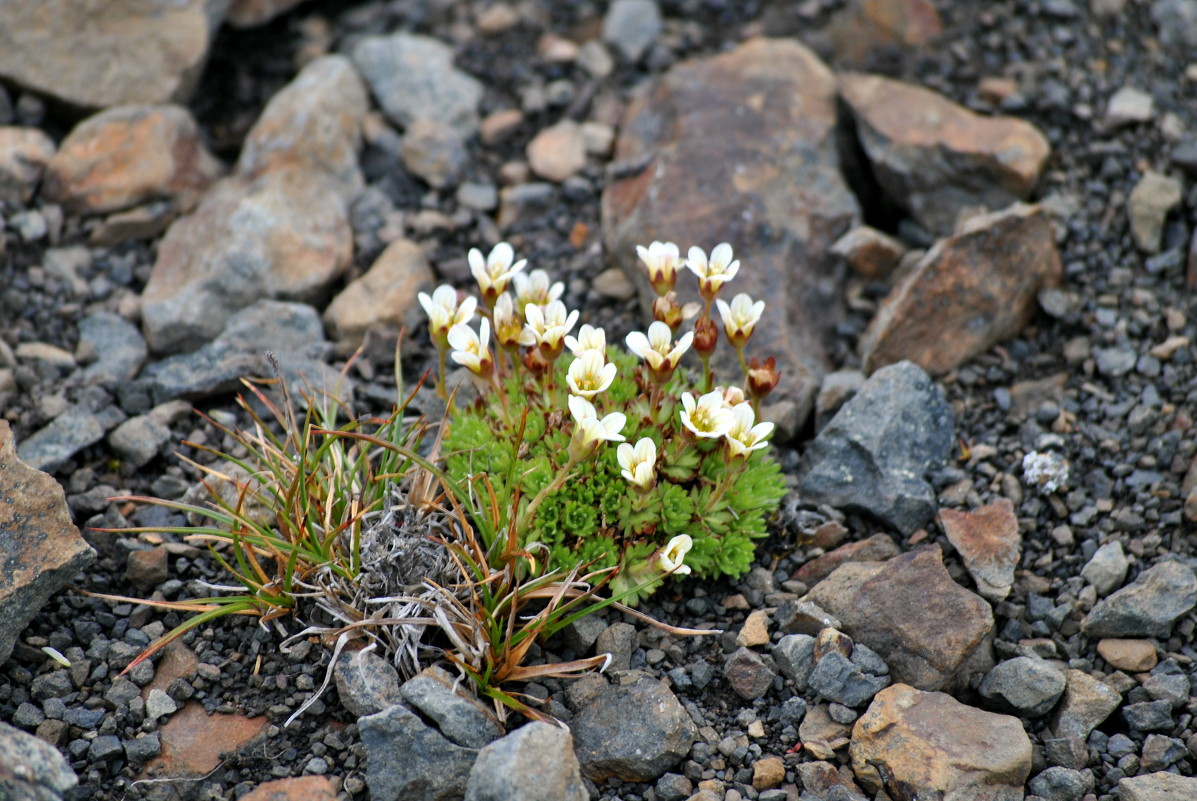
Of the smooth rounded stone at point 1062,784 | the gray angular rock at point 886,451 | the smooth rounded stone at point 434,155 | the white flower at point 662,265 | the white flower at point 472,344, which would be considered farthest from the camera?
the smooth rounded stone at point 434,155

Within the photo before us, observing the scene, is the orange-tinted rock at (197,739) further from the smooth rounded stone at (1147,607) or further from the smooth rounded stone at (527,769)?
the smooth rounded stone at (1147,607)

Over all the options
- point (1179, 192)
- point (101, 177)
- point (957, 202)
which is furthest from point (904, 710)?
point (101, 177)

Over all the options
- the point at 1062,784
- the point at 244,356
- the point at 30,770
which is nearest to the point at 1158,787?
the point at 1062,784

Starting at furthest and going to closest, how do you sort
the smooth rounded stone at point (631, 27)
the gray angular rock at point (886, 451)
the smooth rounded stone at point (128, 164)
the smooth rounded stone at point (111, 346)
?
the smooth rounded stone at point (631, 27) < the smooth rounded stone at point (128, 164) < the smooth rounded stone at point (111, 346) < the gray angular rock at point (886, 451)

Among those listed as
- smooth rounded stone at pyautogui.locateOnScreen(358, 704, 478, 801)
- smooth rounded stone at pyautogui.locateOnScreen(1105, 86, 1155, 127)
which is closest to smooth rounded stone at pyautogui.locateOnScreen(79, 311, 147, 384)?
smooth rounded stone at pyautogui.locateOnScreen(358, 704, 478, 801)

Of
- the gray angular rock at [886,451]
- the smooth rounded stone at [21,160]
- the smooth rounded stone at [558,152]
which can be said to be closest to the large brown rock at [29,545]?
the smooth rounded stone at [21,160]

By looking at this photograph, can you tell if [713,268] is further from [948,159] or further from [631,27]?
[631,27]
